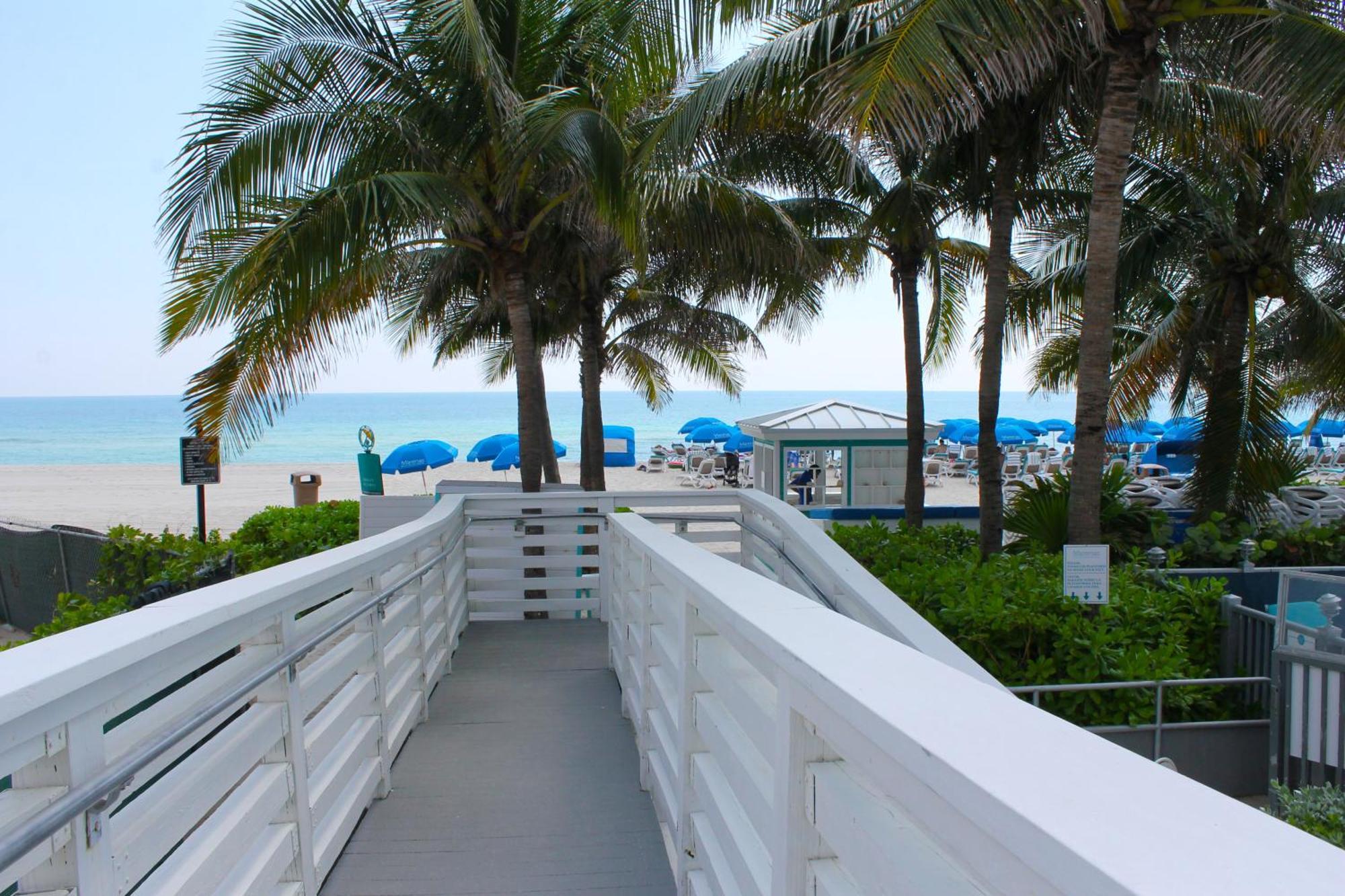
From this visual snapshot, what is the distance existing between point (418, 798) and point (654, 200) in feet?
20.4

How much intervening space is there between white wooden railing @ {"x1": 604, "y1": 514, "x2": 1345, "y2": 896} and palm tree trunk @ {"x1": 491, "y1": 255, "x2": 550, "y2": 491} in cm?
698

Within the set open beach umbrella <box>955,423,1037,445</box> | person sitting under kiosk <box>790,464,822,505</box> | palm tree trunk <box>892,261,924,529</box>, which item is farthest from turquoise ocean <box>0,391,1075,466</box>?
palm tree trunk <box>892,261,924,529</box>

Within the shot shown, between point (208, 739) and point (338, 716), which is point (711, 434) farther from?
point (208, 739)

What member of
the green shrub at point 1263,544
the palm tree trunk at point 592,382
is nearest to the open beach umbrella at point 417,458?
the palm tree trunk at point 592,382

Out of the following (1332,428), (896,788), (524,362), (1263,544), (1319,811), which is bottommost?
(1319,811)

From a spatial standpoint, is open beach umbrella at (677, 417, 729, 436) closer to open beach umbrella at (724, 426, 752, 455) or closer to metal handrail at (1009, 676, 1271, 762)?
open beach umbrella at (724, 426, 752, 455)

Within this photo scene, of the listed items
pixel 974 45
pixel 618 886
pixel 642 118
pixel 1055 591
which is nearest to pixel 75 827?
pixel 618 886

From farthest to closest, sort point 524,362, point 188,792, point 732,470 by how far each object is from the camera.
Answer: point 732,470, point 524,362, point 188,792

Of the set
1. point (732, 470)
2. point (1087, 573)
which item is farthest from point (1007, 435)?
point (1087, 573)

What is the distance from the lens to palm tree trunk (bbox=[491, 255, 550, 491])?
9.69 meters

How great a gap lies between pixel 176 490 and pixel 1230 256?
3688 centimetres

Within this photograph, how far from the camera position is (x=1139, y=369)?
14.9 metres

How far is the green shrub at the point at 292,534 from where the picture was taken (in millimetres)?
11164

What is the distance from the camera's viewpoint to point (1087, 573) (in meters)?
5.28
